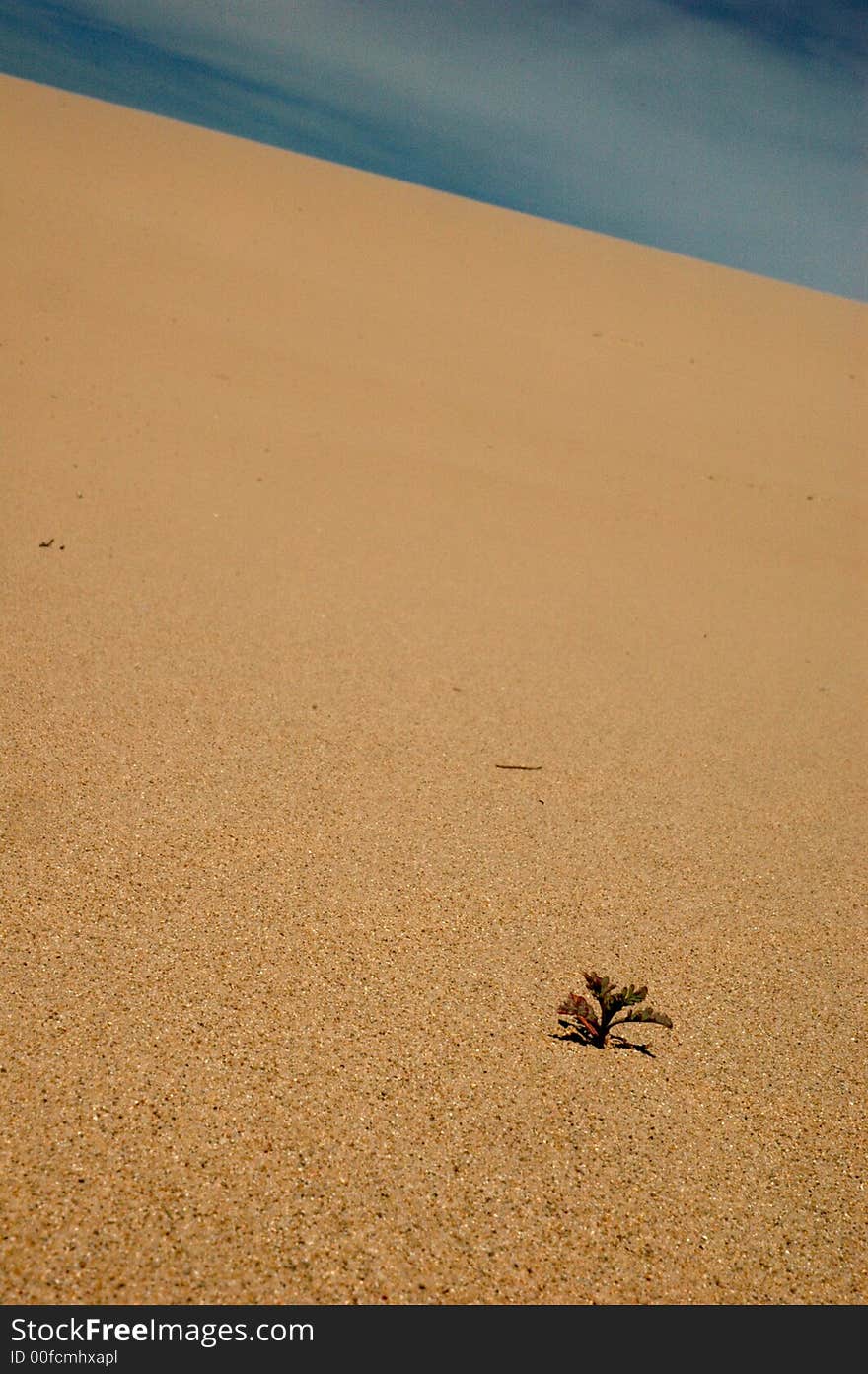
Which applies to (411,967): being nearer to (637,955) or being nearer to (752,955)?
(637,955)

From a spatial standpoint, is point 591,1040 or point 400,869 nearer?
point 591,1040

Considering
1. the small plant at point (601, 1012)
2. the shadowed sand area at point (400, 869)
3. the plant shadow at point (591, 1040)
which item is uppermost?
the small plant at point (601, 1012)

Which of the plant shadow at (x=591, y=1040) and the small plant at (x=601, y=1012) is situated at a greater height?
the small plant at (x=601, y=1012)

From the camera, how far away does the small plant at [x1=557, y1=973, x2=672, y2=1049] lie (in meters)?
1.45

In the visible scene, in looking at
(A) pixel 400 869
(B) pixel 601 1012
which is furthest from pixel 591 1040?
(A) pixel 400 869

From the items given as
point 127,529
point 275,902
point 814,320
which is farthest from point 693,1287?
point 814,320

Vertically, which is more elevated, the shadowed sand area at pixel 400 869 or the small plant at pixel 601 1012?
the small plant at pixel 601 1012

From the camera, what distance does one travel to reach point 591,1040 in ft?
4.75

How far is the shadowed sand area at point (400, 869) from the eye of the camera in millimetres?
1135

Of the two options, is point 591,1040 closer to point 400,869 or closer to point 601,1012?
point 601,1012

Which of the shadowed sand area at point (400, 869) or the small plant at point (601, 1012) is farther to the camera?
the small plant at point (601, 1012)

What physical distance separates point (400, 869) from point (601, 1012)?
48 cm
